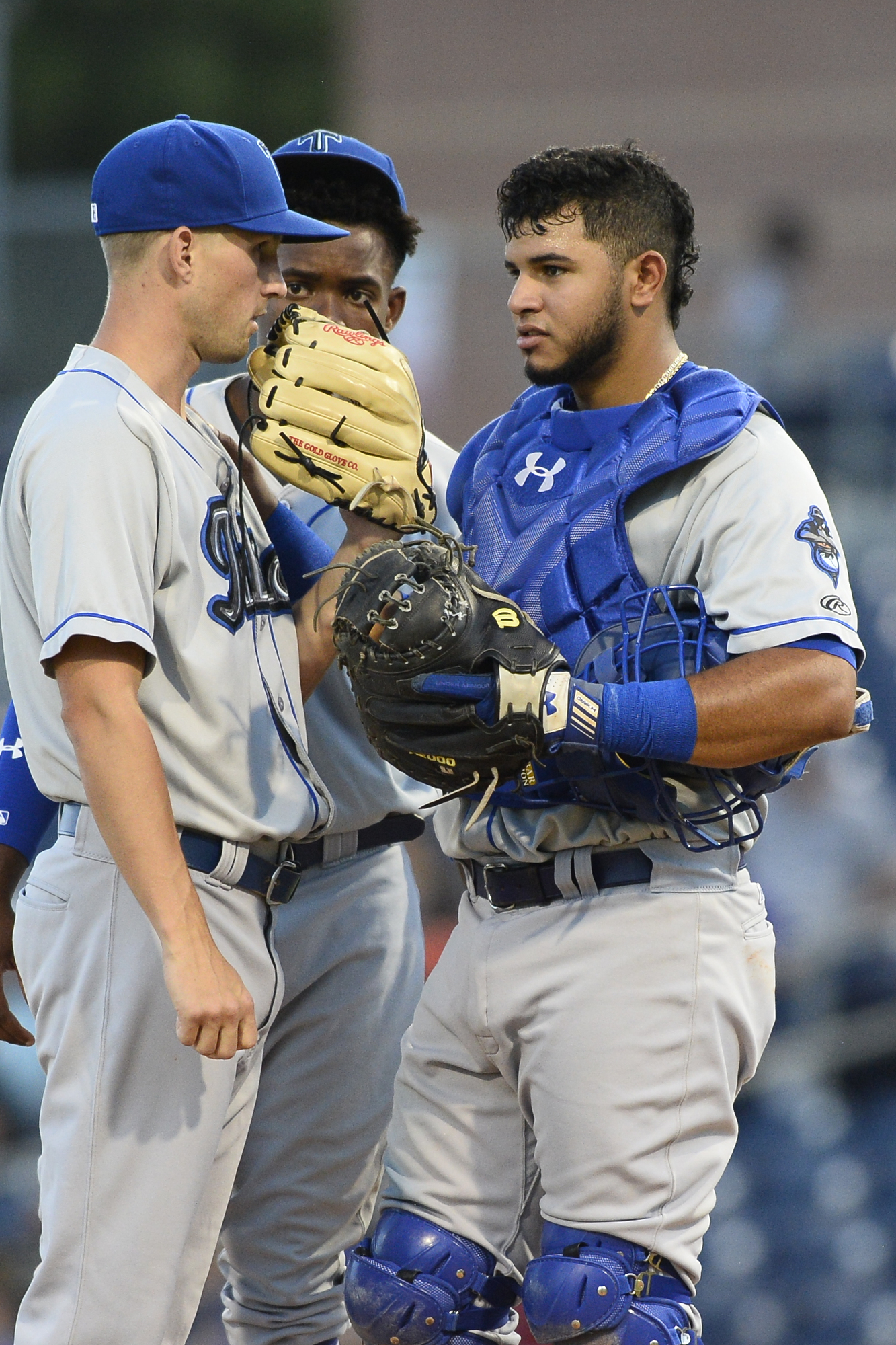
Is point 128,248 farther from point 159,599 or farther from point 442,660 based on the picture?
point 442,660

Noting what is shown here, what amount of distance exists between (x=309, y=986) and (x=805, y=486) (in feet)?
3.93

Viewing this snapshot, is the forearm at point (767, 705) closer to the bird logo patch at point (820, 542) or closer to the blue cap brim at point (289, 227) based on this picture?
the bird logo patch at point (820, 542)

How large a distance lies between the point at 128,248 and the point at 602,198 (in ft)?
2.31

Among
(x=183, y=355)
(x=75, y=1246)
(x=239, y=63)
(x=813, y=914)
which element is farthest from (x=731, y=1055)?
(x=239, y=63)

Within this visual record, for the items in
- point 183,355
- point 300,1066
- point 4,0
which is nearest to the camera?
point 183,355

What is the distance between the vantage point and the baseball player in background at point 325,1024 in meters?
2.78

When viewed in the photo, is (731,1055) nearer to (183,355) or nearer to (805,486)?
(805,486)

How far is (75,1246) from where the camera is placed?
2.22 m

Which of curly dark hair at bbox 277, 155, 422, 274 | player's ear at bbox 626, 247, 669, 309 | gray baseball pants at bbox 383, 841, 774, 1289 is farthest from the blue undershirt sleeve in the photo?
curly dark hair at bbox 277, 155, 422, 274

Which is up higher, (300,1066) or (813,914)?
(300,1066)

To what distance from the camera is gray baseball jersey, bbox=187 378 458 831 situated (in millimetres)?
2805

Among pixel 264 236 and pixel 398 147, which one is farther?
pixel 398 147

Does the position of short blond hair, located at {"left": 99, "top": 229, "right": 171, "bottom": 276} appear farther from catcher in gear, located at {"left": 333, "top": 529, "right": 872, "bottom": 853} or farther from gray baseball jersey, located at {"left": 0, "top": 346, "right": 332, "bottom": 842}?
catcher in gear, located at {"left": 333, "top": 529, "right": 872, "bottom": 853}

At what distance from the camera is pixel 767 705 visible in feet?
7.15
